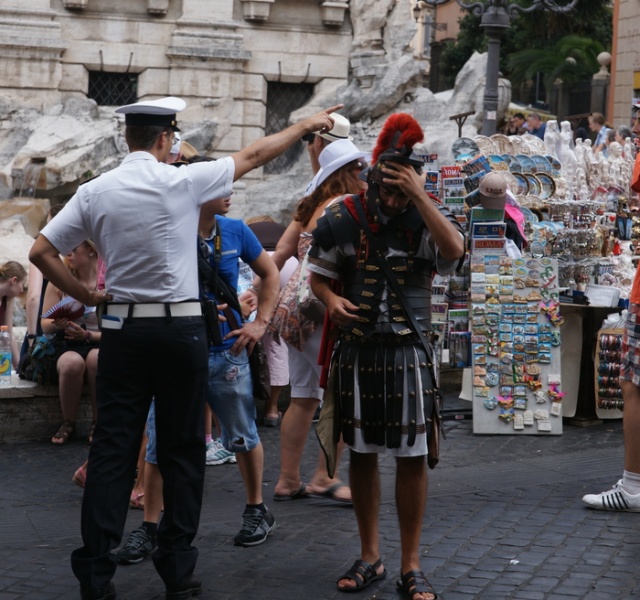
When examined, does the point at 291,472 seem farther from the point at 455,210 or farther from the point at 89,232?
the point at 455,210

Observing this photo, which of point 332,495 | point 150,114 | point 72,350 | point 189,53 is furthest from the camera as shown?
point 189,53

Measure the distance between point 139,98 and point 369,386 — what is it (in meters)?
14.8

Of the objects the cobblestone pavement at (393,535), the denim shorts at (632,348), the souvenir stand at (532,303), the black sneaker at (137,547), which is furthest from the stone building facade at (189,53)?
the black sneaker at (137,547)

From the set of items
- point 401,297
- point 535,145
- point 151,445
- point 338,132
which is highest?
point 535,145

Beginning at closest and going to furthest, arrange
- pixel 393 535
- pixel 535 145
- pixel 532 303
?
pixel 393 535 < pixel 532 303 < pixel 535 145

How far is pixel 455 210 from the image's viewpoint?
8352mm

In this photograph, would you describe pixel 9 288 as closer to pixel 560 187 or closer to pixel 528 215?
pixel 528 215

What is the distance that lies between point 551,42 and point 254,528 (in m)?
41.6

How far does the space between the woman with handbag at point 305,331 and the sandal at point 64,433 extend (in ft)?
6.53

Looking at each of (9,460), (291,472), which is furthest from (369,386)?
(9,460)

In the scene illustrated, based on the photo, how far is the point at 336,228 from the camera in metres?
4.80

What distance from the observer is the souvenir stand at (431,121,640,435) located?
8203 mm

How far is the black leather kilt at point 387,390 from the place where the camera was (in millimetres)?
4688

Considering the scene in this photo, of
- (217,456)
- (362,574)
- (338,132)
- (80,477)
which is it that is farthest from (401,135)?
(217,456)
